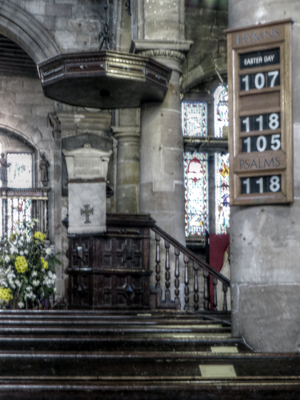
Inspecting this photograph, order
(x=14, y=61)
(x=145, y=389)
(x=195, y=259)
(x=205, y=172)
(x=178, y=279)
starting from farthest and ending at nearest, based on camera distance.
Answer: (x=205, y=172), (x=14, y=61), (x=178, y=279), (x=195, y=259), (x=145, y=389)

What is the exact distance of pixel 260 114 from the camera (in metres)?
4.22

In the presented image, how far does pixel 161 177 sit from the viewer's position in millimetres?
7930

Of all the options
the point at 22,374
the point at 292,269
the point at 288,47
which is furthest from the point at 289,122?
the point at 22,374

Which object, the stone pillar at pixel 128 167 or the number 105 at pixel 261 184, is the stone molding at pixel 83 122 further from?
the number 105 at pixel 261 184

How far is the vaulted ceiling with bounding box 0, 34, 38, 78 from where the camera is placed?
1246 cm

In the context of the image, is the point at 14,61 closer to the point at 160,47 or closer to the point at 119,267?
the point at 160,47

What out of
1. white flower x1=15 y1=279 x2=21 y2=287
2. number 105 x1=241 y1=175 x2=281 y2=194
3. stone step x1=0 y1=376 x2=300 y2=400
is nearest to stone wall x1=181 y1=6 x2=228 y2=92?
white flower x1=15 y1=279 x2=21 y2=287

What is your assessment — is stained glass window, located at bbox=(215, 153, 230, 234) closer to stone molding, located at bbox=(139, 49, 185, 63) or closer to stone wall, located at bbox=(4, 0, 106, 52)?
stone wall, located at bbox=(4, 0, 106, 52)

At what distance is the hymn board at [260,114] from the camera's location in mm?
4129

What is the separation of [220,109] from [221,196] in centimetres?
182

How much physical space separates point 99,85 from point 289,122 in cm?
417

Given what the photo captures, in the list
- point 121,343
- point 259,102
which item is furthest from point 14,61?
point 121,343

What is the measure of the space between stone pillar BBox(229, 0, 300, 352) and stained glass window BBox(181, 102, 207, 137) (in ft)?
31.9

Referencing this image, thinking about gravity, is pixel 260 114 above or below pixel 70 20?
below
